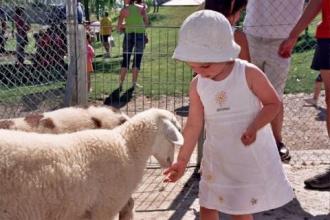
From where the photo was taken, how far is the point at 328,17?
5.01 m

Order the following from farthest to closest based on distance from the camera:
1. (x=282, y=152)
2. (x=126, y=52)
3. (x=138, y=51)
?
1. (x=138, y=51)
2. (x=126, y=52)
3. (x=282, y=152)

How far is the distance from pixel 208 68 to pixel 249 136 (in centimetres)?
42

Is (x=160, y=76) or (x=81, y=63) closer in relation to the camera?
(x=81, y=63)

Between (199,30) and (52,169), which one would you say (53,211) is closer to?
(52,169)

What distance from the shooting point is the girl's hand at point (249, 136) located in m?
3.14

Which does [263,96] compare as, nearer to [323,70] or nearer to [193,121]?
[193,121]

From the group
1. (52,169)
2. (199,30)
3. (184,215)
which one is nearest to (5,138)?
(52,169)

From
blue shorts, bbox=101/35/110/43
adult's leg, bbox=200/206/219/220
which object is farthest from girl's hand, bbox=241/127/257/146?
blue shorts, bbox=101/35/110/43

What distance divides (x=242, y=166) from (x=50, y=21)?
3202mm

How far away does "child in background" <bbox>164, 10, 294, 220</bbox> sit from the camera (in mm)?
3219

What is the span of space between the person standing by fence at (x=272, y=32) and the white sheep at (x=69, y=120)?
139 cm

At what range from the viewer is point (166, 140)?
4301 millimetres

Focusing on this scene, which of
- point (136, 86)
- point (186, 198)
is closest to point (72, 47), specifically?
point (186, 198)

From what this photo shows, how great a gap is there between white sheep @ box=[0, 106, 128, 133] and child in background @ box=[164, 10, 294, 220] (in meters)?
1.67
